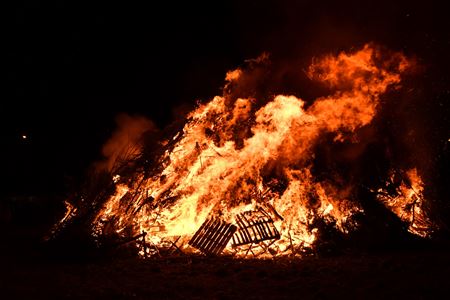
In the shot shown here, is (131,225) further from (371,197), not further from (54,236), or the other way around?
(371,197)

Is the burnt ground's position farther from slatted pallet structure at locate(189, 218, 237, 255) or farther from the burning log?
the burning log

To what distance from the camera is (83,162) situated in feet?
92.0

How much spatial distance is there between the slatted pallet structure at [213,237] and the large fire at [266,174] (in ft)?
0.67

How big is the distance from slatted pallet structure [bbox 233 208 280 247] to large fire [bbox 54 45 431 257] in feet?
0.21

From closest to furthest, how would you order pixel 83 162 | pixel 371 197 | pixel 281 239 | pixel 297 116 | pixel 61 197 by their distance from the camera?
pixel 281 239, pixel 371 197, pixel 297 116, pixel 61 197, pixel 83 162

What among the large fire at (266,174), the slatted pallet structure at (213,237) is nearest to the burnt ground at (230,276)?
the slatted pallet structure at (213,237)

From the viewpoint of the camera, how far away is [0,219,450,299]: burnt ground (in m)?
5.87

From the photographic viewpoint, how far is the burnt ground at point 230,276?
5.87m

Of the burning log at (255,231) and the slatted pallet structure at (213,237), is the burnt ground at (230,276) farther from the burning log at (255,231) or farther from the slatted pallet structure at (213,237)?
the burning log at (255,231)

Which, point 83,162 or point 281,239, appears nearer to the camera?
point 281,239

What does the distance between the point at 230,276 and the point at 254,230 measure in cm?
187

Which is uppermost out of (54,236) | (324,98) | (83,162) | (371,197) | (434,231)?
(83,162)

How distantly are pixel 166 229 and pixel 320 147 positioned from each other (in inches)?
164

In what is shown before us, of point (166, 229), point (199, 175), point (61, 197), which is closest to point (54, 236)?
point (166, 229)
